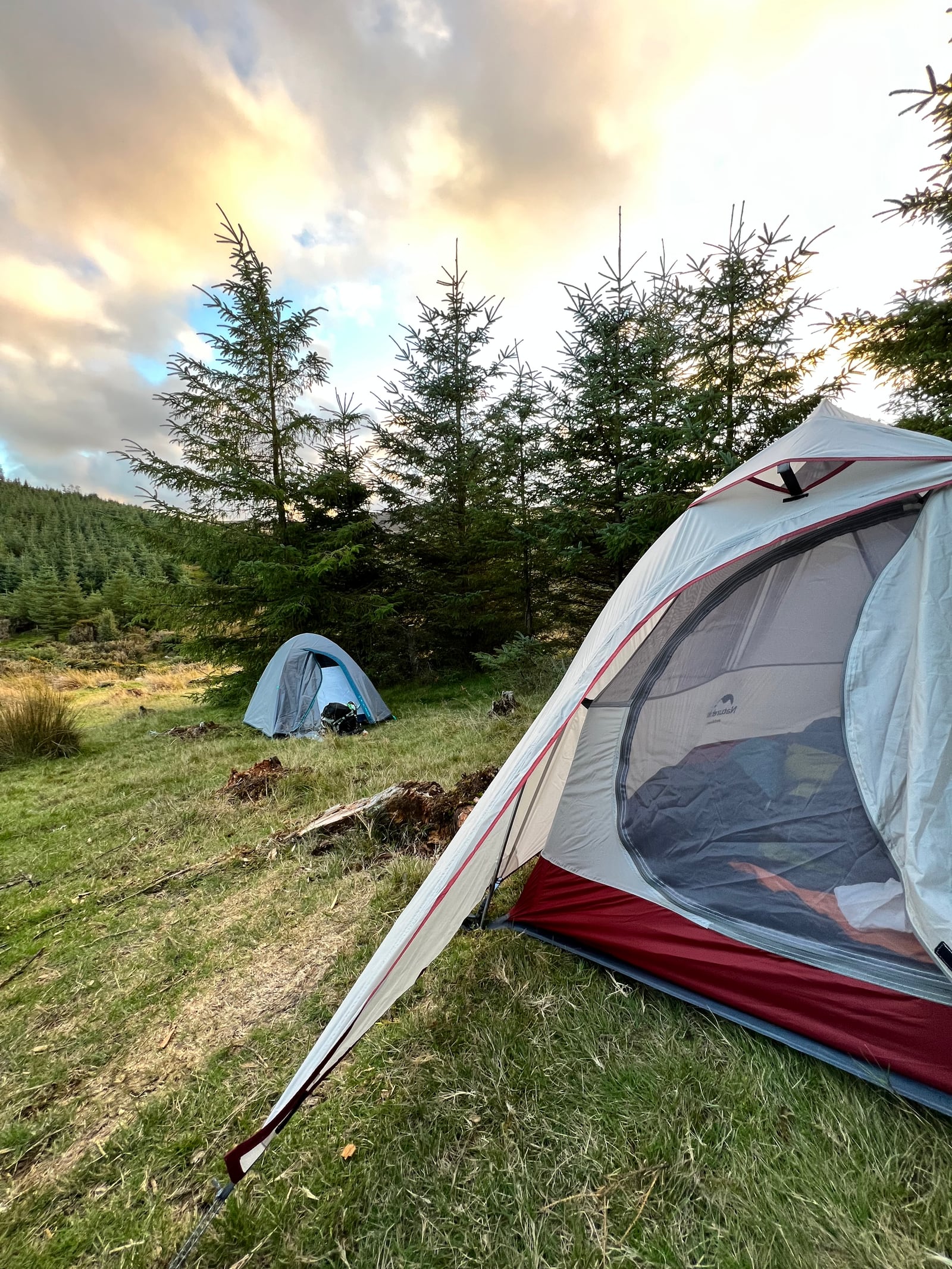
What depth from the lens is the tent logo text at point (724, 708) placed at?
2.07m

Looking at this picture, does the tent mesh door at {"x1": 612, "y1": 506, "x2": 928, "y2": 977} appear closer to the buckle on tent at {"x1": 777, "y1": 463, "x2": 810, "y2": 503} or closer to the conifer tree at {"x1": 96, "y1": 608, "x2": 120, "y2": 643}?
the buckle on tent at {"x1": 777, "y1": 463, "x2": 810, "y2": 503}

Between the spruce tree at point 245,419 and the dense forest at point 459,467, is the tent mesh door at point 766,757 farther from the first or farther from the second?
the spruce tree at point 245,419

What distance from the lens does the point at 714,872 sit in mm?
1898

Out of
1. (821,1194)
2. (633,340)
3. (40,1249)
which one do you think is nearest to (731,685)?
(821,1194)

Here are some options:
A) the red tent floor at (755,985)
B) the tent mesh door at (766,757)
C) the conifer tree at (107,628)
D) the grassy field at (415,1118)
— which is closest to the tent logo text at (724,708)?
the tent mesh door at (766,757)

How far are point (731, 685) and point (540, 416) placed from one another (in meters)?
6.86

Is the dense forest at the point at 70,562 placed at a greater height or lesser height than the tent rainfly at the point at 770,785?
greater

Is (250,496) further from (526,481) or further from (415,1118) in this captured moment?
(415,1118)

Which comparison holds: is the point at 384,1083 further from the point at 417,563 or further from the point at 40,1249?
the point at 417,563

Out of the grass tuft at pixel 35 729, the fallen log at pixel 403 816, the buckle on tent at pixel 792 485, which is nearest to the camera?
the buckle on tent at pixel 792 485

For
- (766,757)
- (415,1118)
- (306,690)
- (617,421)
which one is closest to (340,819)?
(415,1118)

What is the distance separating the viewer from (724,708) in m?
2.08

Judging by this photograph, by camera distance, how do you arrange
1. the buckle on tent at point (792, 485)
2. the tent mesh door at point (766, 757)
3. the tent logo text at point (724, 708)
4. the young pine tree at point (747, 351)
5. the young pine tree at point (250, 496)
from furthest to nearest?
1. the young pine tree at point (250, 496)
2. the young pine tree at point (747, 351)
3. the tent logo text at point (724, 708)
4. the buckle on tent at point (792, 485)
5. the tent mesh door at point (766, 757)

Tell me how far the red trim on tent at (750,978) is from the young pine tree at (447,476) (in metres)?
7.41
